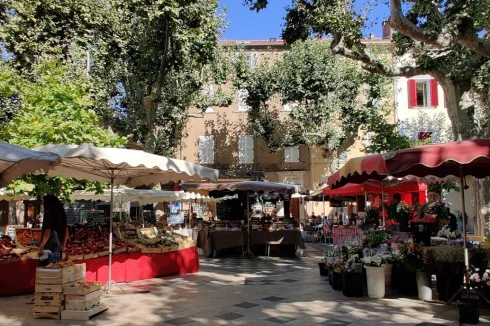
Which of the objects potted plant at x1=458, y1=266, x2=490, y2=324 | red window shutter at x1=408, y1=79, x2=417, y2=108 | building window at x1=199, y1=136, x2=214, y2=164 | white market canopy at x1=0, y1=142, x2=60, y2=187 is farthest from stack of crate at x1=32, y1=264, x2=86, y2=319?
red window shutter at x1=408, y1=79, x2=417, y2=108

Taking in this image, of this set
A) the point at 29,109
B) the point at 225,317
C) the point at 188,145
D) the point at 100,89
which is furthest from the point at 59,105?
the point at 188,145

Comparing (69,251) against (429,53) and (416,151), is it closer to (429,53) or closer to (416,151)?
(416,151)

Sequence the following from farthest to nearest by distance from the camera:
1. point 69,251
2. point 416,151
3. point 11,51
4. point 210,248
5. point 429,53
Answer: point 11,51
point 210,248
point 429,53
point 69,251
point 416,151

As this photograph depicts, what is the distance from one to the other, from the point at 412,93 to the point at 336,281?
21.5m

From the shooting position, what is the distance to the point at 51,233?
651 centimetres

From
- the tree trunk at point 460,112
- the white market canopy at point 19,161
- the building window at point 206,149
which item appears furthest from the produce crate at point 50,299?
the building window at point 206,149

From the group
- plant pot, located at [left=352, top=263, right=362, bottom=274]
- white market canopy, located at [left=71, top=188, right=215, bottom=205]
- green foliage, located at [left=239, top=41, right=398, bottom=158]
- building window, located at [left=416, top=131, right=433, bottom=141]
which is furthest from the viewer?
building window, located at [left=416, top=131, right=433, bottom=141]

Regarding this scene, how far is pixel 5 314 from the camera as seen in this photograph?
6.04 meters

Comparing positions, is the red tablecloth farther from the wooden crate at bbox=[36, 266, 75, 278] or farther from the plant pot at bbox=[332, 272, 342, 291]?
the plant pot at bbox=[332, 272, 342, 291]

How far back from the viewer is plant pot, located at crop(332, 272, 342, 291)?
24.8 ft

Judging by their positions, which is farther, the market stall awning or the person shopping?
the market stall awning

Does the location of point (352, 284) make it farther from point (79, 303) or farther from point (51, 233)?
point (51, 233)

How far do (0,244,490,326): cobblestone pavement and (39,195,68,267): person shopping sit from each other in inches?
30.1

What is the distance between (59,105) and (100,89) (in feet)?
30.8
